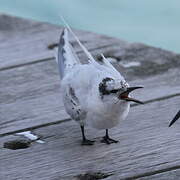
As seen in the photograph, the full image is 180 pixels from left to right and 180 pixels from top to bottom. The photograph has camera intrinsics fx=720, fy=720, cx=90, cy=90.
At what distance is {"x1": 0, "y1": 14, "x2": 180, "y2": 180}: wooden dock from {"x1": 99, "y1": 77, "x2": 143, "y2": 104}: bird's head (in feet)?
0.57

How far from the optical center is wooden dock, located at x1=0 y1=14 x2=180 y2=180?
8.52ft

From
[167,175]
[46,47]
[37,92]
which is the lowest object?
[167,175]

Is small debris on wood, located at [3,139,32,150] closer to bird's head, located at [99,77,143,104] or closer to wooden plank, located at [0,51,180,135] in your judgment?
wooden plank, located at [0,51,180,135]

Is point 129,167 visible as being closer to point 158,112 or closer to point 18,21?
point 158,112

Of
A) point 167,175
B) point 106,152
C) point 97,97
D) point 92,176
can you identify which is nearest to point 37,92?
point 97,97

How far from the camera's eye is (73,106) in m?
2.98

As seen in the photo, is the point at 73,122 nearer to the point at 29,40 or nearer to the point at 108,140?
the point at 108,140

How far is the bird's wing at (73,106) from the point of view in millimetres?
2949

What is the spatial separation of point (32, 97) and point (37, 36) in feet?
3.38

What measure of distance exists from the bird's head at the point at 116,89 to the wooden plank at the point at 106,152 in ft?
0.56

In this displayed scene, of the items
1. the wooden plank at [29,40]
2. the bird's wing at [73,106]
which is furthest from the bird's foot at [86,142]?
the wooden plank at [29,40]

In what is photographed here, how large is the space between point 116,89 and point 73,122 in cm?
39

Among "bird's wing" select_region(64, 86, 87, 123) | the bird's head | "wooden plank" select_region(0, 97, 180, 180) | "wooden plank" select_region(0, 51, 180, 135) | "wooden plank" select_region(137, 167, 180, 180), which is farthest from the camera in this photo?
"wooden plank" select_region(0, 51, 180, 135)

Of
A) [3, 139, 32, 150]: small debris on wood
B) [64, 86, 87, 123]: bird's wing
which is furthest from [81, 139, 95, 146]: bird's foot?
[3, 139, 32, 150]: small debris on wood
